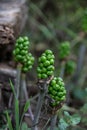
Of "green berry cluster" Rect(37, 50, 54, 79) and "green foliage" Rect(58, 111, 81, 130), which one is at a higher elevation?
"green berry cluster" Rect(37, 50, 54, 79)

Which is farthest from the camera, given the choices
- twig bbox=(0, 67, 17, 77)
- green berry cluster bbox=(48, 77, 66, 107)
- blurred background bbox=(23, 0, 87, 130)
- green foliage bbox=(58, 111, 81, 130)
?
blurred background bbox=(23, 0, 87, 130)

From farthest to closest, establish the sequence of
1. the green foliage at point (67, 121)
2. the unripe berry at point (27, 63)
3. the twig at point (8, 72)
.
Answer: the twig at point (8, 72)
the unripe berry at point (27, 63)
the green foliage at point (67, 121)

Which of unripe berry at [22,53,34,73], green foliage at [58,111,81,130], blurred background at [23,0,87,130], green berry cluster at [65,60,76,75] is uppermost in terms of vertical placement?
blurred background at [23,0,87,130]

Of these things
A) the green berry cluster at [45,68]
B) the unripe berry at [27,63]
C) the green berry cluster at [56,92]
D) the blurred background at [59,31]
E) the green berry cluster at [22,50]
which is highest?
the blurred background at [59,31]

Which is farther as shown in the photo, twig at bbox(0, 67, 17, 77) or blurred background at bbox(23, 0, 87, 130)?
blurred background at bbox(23, 0, 87, 130)

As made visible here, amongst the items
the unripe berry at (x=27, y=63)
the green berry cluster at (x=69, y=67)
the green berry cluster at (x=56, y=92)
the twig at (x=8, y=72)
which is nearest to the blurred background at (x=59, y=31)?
the green berry cluster at (x=69, y=67)

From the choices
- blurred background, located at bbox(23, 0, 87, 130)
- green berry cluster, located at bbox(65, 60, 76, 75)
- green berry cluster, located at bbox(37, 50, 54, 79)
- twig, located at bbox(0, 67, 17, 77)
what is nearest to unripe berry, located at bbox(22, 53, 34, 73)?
green berry cluster, located at bbox(37, 50, 54, 79)

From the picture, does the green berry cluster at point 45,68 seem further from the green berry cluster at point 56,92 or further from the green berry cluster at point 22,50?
the green berry cluster at point 22,50

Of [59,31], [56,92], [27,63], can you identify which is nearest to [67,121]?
[56,92]

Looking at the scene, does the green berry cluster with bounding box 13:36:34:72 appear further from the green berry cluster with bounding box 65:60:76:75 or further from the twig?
the green berry cluster with bounding box 65:60:76:75
